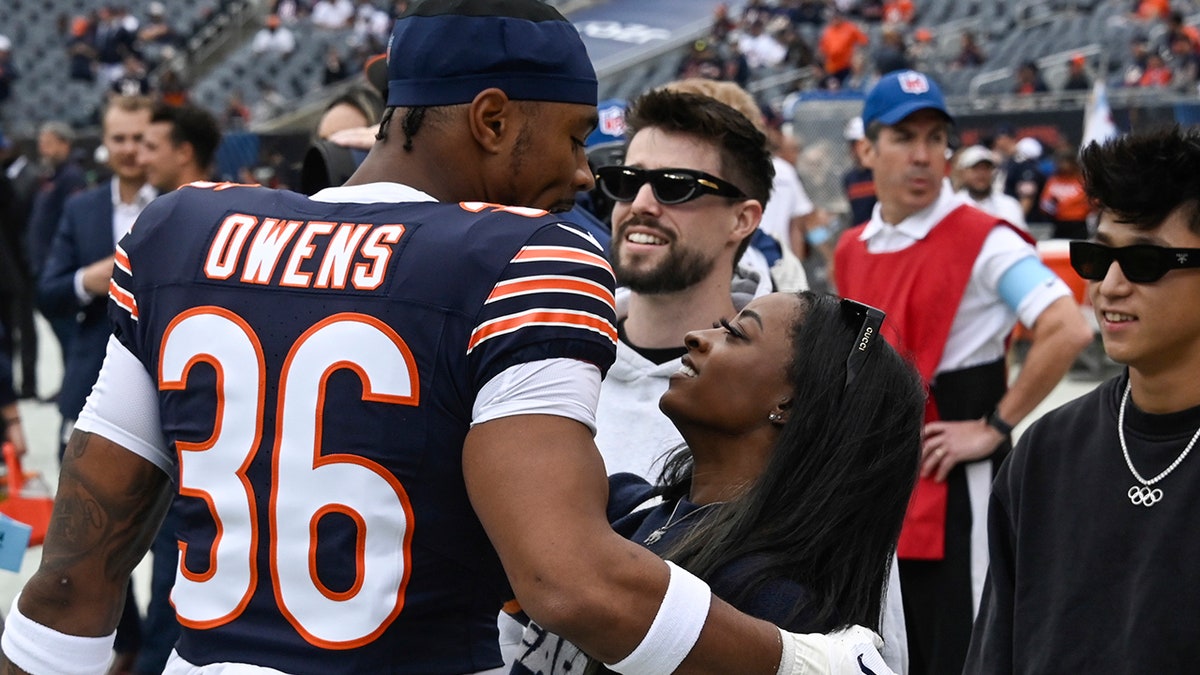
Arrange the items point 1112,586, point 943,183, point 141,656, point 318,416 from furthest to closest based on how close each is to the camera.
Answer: point 141,656
point 943,183
point 1112,586
point 318,416

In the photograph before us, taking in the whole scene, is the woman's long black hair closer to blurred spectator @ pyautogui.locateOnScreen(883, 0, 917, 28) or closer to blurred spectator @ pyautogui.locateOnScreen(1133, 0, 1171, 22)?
blurred spectator @ pyautogui.locateOnScreen(1133, 0, 1171, 22)

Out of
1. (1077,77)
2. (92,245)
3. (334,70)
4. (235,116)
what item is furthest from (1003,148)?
(235,116)

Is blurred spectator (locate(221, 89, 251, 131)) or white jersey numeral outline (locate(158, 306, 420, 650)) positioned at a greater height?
white jersey numeral outline (locate(158, 306, 420, 650))

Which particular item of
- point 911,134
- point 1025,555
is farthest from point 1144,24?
point 1025,555

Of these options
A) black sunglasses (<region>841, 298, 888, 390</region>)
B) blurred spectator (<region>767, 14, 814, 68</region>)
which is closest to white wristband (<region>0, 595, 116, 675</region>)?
black sunglasses (<region>841, 298, 888, 390</region>)

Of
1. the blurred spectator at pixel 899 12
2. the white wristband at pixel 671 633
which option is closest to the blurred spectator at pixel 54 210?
the white wristband at pixel 671 633

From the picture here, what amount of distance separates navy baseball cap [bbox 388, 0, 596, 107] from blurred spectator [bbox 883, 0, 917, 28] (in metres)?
21.0

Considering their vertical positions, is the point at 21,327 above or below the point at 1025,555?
below

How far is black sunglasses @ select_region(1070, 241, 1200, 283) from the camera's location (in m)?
2.56

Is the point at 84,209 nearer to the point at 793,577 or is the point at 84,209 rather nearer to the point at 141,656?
the point at 141,656

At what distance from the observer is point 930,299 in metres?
4.21

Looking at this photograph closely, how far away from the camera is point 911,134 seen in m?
4.61

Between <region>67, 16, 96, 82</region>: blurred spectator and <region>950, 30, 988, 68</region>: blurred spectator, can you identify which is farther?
<region>67, 16, 96, 82</region>: blurred spectator

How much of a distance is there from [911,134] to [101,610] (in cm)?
311
